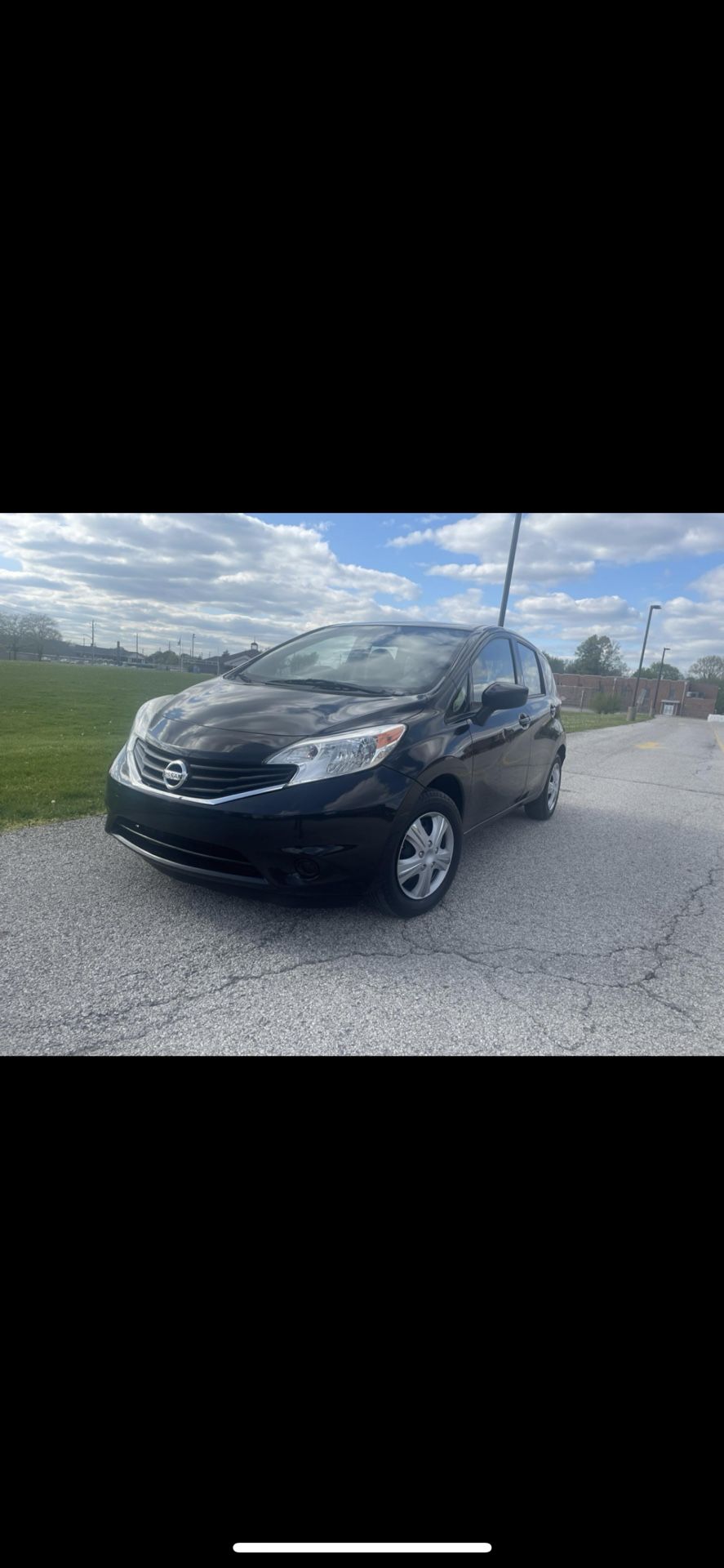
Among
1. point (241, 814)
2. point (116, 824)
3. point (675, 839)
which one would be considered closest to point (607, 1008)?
point (241, 814)

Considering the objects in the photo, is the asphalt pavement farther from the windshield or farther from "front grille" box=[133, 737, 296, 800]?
the windshield

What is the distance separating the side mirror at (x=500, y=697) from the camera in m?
4.46

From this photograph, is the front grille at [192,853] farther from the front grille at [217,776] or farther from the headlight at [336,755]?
the headlight at [336,755]

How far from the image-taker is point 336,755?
11.5 ft

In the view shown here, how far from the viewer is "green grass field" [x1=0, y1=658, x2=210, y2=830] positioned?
579 centimetres

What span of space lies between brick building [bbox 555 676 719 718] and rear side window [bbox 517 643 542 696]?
68.0 feet

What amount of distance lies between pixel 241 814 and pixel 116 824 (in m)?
0.94

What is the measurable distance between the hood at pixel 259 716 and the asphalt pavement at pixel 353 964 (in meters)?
0.76

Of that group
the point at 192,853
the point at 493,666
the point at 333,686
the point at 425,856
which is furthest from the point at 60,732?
the point at 425,856

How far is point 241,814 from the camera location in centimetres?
337

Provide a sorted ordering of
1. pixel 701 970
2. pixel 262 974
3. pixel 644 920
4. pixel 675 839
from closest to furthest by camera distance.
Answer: pixel 262 974
pixel 701 970
pixel 644 920
pixel 675 839

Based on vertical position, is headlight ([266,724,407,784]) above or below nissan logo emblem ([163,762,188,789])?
above

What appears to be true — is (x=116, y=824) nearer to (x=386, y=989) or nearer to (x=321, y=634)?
(x=386, y=989)

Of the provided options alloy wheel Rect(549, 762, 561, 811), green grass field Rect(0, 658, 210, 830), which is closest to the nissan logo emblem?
green grass field Rect(0, 658, 210, 830)
